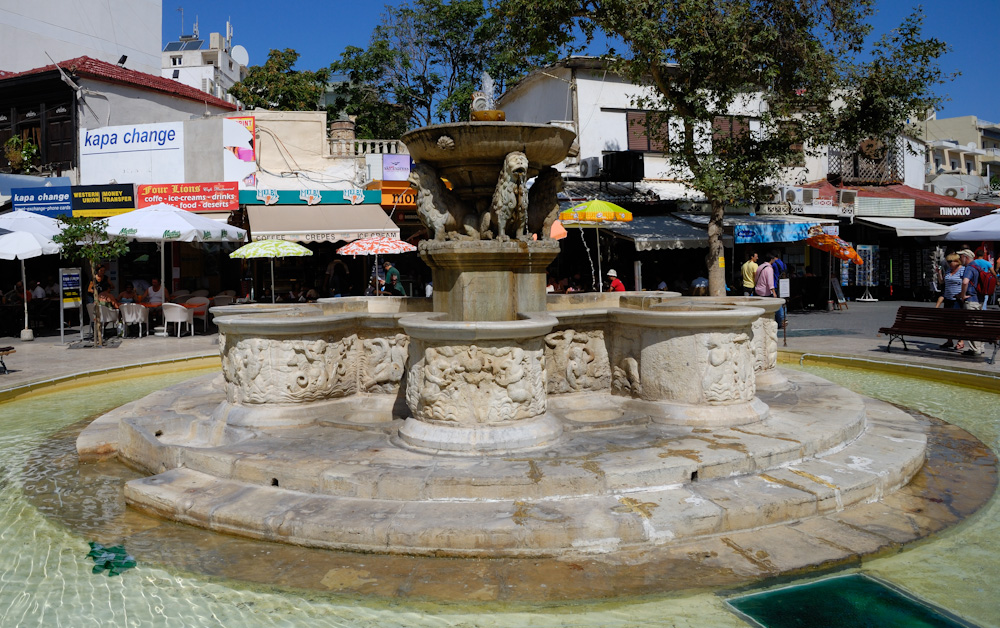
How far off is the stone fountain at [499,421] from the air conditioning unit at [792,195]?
1512 centimetres

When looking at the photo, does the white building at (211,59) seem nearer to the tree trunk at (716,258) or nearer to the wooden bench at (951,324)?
the tree trunk at (716,258)

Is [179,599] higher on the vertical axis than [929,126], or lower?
lower

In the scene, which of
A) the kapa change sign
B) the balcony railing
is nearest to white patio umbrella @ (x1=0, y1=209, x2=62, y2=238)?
the kapa change sign

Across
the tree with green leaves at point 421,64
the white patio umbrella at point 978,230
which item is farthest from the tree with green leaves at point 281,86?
the white patio umbrella at point 978,230

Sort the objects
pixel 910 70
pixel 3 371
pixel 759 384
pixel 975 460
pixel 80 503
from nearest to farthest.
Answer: pixel 80 503, pixel 975 460, pixel 759 384, pixel 3 371, pixel 910 70

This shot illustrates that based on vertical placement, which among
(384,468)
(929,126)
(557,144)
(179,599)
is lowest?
(179,599)

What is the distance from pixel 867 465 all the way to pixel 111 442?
573 cm

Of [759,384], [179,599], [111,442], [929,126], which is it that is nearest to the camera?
[179,599]

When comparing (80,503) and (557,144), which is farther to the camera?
(557,144)

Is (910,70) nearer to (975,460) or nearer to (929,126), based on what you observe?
(975,460)

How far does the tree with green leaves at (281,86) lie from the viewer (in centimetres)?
3055

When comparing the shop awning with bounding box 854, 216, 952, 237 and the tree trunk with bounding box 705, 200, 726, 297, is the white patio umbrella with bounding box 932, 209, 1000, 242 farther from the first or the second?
the shop awning with bounding box 854, 216, 952, 237

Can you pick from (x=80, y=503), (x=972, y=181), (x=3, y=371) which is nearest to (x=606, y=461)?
(x=80, y=503)

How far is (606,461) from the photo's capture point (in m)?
4.51
